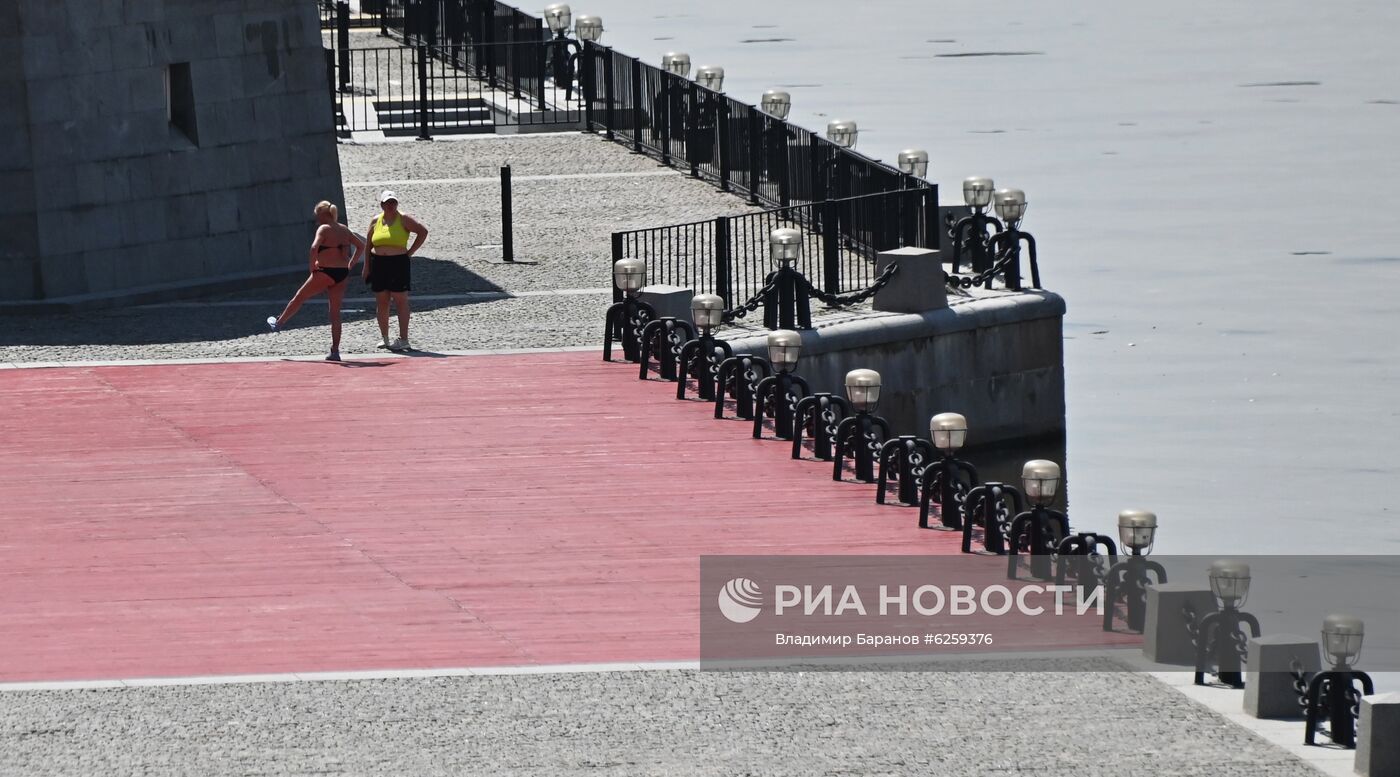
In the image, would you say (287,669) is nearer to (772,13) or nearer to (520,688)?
(520,688)

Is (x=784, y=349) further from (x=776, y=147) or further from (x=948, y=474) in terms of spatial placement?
(x=776, y=147)

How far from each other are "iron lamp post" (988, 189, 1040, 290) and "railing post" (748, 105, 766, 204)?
5.94 metres

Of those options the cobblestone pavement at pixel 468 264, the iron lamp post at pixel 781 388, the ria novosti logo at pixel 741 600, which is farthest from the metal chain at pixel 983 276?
the ria novosti logo at pixel 741 600

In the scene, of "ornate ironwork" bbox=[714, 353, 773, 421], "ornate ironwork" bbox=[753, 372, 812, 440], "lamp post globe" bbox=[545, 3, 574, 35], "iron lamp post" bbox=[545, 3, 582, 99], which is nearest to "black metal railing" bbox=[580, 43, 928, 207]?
"iron lamp post" bbox=[545, 3, 582, 99]

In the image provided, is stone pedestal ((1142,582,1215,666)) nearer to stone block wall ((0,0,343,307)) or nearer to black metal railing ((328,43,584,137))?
stone block wall ((0,0,343,307))

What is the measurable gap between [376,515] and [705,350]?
4985 millimetres

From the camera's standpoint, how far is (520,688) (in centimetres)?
1239

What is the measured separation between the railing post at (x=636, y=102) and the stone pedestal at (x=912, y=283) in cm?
1217

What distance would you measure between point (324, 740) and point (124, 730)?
41.0 inches

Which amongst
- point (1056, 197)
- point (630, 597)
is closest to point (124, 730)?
point (630, 597)

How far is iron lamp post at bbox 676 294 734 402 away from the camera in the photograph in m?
20.7

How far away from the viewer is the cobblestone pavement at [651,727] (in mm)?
11164

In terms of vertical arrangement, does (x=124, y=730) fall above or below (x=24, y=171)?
below

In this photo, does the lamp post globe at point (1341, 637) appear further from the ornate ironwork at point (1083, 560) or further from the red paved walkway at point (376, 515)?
the red paved walkway at point (376, 515)
